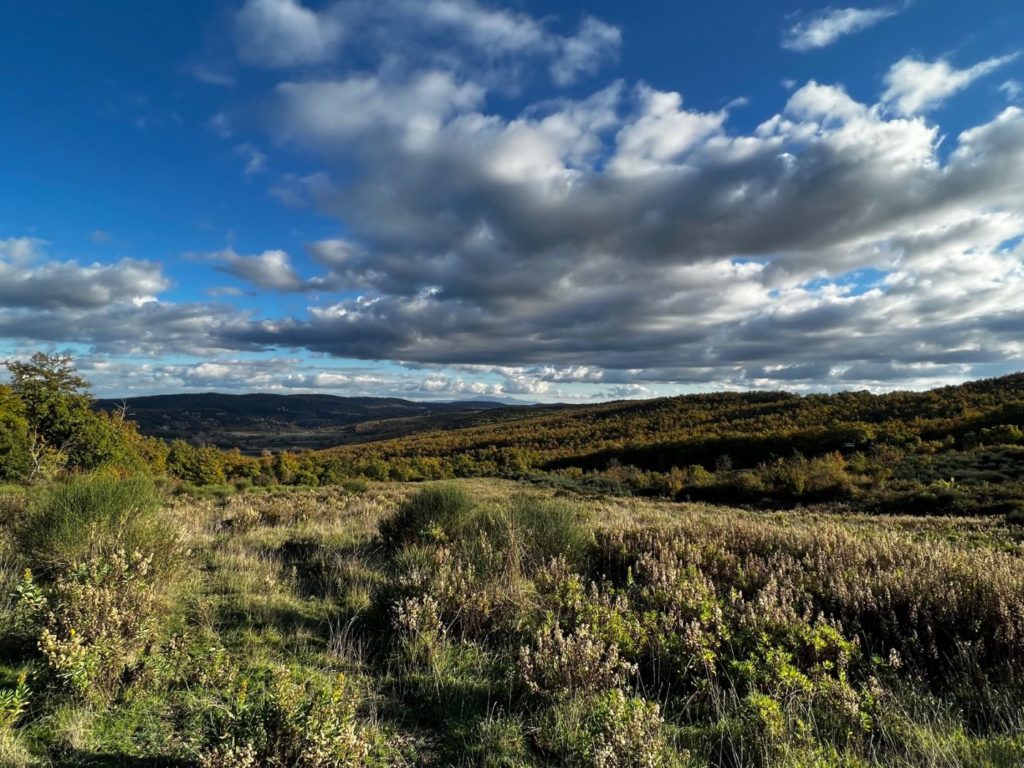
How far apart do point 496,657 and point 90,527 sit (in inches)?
198

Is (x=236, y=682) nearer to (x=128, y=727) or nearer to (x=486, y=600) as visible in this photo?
(x=128, y=727)

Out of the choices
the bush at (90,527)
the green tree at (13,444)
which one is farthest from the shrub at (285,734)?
the green tree at (13,444)

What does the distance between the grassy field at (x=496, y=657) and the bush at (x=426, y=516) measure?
155cm

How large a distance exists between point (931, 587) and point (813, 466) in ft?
88.9

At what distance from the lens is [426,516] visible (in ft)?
29.4

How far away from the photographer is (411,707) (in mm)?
3719

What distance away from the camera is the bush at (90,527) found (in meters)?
5.71

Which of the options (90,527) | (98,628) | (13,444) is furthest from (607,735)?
(13,444)

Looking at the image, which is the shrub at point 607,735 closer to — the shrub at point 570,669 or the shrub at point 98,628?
the shrub at point 570,669

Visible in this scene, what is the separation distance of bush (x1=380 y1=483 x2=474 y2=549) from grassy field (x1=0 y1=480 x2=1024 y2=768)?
61.0 inches

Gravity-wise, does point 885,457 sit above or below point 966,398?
below

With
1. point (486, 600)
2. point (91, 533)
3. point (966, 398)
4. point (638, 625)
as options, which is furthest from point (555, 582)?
point (966, 398)

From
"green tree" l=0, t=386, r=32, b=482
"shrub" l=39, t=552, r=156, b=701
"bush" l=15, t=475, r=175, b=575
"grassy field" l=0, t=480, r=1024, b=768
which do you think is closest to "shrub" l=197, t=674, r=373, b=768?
"grassy field" l=0, t=480, r=1024, b=768

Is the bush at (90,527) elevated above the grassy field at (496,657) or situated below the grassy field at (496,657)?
above
